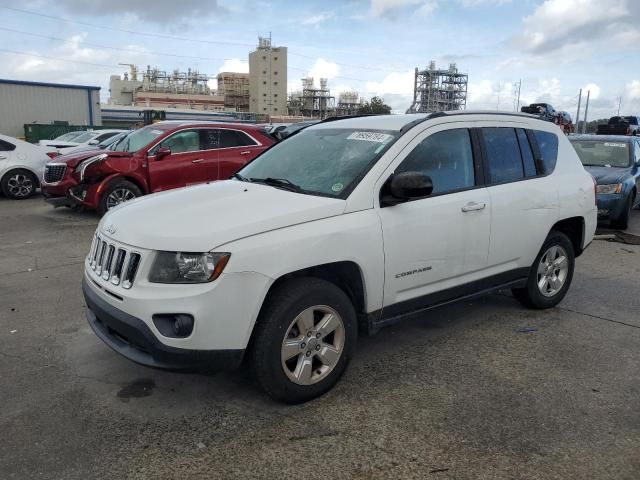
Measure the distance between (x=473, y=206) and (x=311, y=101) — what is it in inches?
5025

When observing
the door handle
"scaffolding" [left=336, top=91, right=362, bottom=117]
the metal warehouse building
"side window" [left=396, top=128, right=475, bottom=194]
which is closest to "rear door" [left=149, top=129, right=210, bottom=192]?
"side window" [left=396, top=128, right=475, bottom=194]

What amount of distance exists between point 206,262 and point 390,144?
159cm

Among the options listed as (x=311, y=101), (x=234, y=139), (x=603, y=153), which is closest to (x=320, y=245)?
(x=234, y=139)

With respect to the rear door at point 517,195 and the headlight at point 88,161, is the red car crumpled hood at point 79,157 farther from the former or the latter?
the rear door at point 517,195

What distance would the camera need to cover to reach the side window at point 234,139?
10.2 metres

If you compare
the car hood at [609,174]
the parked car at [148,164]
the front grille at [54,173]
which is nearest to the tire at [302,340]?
the parked car at [148,164]

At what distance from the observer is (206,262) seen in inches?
117

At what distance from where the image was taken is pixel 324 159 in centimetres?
404

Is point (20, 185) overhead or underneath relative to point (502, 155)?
underneath

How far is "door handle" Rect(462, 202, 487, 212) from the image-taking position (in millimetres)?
4074

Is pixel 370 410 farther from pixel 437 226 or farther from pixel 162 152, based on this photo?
pixel 162 152

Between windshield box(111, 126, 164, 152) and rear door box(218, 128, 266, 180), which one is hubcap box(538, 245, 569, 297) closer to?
rear door box(218, 128, 266, 180)

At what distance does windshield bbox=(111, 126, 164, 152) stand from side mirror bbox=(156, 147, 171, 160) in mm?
360

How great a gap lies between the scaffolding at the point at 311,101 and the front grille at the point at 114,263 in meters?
119
